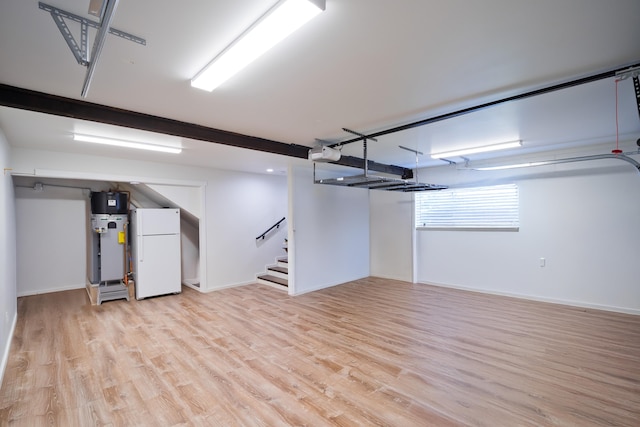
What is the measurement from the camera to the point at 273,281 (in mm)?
6270

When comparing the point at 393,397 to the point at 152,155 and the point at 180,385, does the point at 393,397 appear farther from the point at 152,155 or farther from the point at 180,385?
the point at 152,155

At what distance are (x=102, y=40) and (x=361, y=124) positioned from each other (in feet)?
8.11

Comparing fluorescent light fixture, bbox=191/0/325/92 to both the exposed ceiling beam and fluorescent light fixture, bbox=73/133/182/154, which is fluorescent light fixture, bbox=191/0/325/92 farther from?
fluorescent light fixture, bbox=73/133/182/154

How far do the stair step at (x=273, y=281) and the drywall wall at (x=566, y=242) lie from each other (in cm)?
358

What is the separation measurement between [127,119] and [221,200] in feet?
10.8

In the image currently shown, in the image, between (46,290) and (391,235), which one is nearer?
(46,290)

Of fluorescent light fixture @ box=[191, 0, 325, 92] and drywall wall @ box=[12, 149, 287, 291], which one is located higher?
fluorescent light fixture @ box=[191, 0, 325, 92]

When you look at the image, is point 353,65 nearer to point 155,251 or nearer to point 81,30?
point 81,30

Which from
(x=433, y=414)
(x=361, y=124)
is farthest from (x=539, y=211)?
(x=433, y=414)

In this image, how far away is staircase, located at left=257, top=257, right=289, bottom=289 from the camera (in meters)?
6.13

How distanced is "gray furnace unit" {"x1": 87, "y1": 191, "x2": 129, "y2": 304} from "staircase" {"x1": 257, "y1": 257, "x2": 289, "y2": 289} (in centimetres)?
261

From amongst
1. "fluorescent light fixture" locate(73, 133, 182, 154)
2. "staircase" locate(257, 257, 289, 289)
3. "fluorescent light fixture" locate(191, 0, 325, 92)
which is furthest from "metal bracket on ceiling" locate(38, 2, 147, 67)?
"staircase" locate(257, 257, 289, 289)

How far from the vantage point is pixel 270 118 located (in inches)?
122

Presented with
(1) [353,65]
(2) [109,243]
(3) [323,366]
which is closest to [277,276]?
(2) [109,243]
